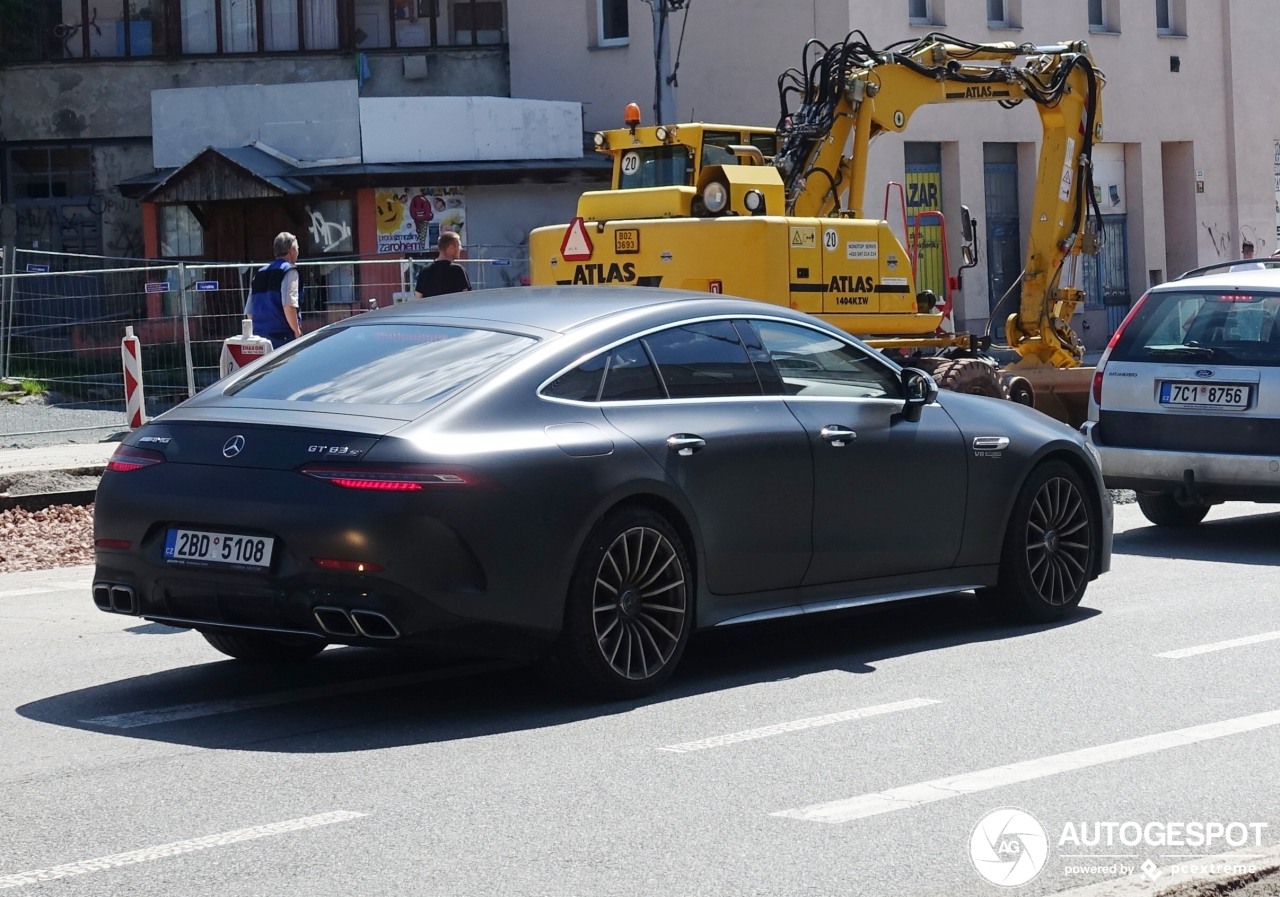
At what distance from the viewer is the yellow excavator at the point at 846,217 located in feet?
53.9

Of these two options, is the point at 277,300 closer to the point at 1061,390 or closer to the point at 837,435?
the point at 1061,390

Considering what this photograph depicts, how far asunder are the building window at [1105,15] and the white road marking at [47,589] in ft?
105

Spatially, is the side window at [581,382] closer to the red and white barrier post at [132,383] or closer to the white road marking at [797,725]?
the white road marking at [797,725]

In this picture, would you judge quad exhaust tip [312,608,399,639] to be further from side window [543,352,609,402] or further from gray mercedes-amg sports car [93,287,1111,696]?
side window [543,352,609,402]

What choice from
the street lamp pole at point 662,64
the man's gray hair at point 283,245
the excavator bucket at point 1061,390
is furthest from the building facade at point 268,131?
the man's gray hair at point 283,245

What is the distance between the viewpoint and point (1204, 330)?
1201 cm

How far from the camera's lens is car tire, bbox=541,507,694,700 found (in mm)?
7082

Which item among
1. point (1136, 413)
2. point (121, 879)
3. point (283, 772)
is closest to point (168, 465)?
point (283, 772)

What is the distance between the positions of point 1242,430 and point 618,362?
5486mm

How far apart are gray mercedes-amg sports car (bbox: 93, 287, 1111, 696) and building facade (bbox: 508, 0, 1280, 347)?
2448 cm

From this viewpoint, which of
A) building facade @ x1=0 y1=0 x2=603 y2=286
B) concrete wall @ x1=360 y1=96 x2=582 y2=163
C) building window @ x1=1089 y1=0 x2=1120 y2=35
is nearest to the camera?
building facade @ x1=0 y1=0 x2=603 y2=286

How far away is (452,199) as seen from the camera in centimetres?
3359

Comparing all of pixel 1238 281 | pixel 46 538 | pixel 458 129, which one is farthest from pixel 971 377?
pixel 458 129

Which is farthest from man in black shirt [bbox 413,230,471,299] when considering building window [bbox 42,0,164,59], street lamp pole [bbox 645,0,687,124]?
building window [bbox 42,0,164,59]
